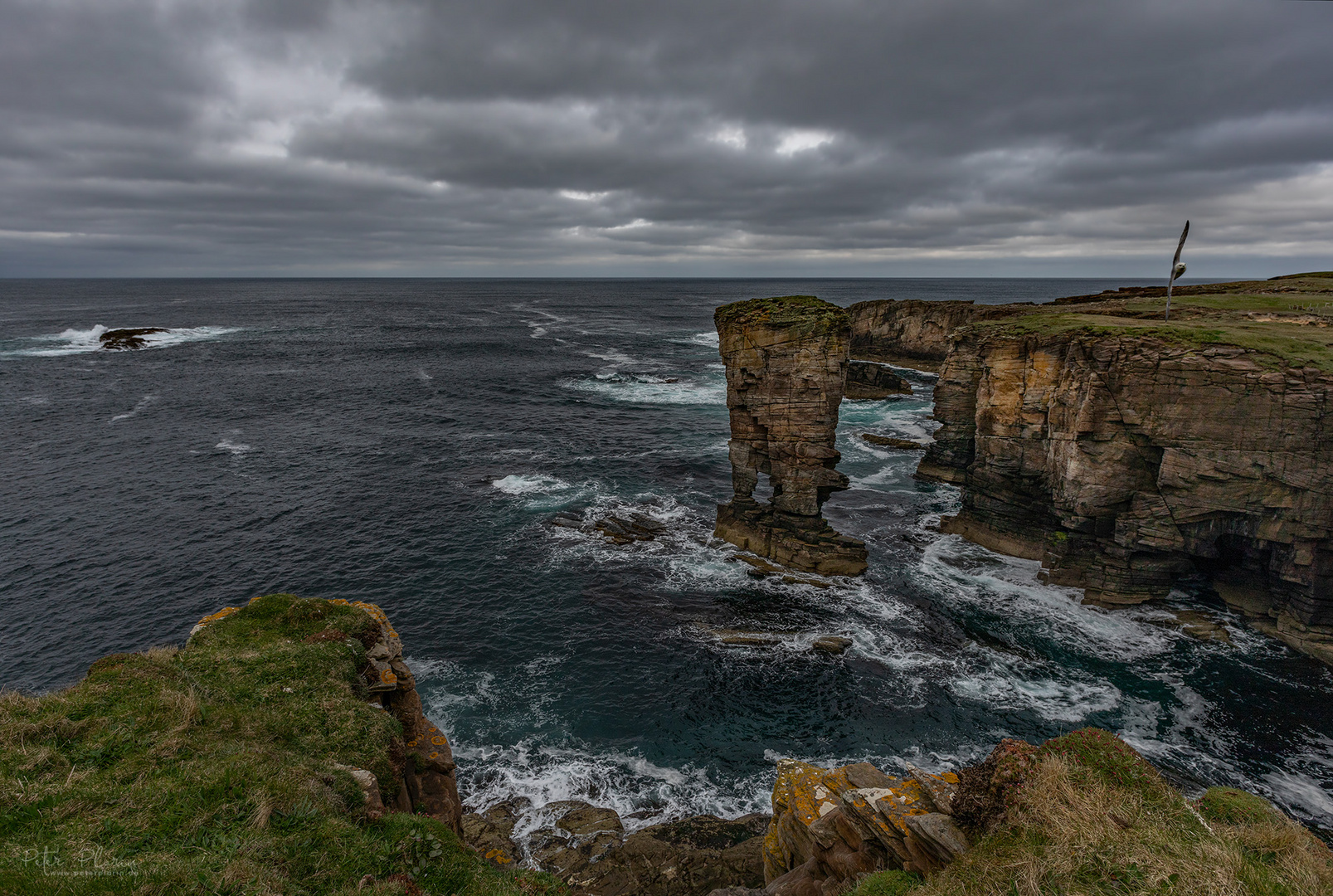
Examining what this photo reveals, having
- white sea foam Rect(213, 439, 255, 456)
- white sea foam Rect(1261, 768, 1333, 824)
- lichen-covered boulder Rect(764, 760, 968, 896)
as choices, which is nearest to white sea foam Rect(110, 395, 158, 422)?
white sea foam Rect(213, 439, 255, 456)

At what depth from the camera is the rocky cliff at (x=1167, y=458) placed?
29.2 metres

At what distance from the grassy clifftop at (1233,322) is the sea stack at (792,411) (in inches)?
577

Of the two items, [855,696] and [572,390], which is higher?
[572,390]

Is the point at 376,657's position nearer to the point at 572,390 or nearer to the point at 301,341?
the point at 572,390

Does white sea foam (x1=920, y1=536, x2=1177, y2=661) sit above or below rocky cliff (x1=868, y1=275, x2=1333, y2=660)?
below

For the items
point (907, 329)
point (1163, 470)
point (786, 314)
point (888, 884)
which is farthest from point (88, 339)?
point (1163, 470)

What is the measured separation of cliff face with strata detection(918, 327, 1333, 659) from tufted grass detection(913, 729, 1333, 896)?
80.4 feet

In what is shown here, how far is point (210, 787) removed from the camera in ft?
38.3

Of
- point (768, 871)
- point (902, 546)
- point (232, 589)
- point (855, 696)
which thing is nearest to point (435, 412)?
point (232, 589)

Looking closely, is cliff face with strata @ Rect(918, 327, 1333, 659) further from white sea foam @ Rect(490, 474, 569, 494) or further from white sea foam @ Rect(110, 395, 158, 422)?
white sea foam @ Rect(110, 395, 158, 422)

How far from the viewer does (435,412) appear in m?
76.2

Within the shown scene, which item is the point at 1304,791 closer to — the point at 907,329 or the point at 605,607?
the point at 605,607

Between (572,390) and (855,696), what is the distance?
67799 millimetres

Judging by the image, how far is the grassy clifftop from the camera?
101 ft
